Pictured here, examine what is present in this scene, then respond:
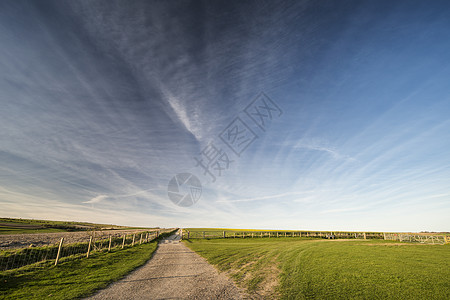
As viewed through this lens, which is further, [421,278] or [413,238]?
[413,238]

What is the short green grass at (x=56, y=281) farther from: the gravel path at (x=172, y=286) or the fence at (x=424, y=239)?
the fence at (x=424, y=239)

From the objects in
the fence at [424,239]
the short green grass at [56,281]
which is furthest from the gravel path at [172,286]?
the fence at [424,239]

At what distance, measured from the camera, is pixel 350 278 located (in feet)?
33.0

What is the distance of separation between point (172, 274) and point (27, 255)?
1479 centimetres

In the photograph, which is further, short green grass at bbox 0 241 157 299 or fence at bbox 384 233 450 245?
fence at bbox 384 233 450 245

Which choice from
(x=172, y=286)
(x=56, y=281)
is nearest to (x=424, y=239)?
(x=172, y=286)

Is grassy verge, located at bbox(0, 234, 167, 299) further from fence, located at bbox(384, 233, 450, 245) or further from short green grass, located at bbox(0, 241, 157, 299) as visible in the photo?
fence, located at bbox(384, 233, 450, 245)

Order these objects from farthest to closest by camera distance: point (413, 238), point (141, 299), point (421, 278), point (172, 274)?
point (413, 238) < point (172, 274) < point (421, 278) < point (141, 299)

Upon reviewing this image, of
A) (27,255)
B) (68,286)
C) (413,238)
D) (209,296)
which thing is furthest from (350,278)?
(413,238)

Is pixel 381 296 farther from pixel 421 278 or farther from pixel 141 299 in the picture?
pixel 141 299

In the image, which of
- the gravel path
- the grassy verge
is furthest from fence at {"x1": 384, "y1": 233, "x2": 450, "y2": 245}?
the grassy verge

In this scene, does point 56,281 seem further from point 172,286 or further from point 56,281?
point 172,286

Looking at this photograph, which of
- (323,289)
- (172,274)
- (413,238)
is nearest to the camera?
(323,289)

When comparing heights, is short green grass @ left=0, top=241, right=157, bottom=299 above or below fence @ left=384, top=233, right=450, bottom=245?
above
